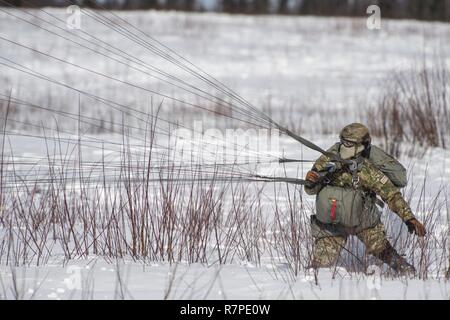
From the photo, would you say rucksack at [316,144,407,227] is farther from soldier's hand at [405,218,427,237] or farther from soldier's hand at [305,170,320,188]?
Result: soldier's hand at [405,218,427,237]

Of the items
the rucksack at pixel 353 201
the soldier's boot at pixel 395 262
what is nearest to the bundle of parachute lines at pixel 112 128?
the rucksack at pixel 353 201

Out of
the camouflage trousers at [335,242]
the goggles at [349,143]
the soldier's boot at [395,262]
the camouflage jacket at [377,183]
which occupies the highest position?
the goggles at [349,143]

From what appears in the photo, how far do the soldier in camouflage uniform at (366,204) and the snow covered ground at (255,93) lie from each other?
0.69ft

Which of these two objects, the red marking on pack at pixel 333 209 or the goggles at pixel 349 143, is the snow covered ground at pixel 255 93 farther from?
the goggles at pixel 349 143

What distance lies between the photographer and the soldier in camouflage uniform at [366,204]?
4023 millimetres

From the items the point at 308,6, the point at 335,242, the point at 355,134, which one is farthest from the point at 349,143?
the point at 308,6

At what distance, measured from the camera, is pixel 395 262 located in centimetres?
406

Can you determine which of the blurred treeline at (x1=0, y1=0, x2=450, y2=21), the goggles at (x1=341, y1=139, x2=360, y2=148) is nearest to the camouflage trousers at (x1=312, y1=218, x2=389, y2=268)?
the goggles at (x1=341, y1=139, x2=360, y2=148)

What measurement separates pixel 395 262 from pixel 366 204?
34 centimetres

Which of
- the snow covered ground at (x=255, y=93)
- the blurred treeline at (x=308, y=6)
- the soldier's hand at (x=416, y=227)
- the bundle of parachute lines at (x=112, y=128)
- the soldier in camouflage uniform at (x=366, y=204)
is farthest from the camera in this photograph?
the blurred treeline at (x=308, y=6)

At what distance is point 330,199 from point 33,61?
13890mm

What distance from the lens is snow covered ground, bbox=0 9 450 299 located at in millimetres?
3496

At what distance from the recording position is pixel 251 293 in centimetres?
344

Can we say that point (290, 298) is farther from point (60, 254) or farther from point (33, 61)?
point (33, 61)
